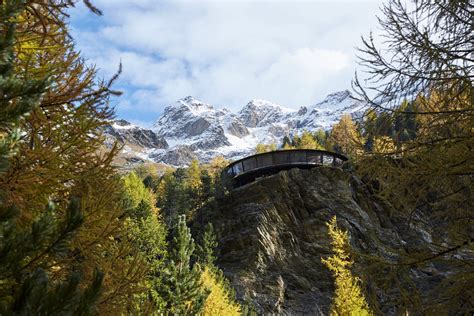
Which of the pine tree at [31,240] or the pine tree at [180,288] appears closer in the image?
the pine tree at [31,240]

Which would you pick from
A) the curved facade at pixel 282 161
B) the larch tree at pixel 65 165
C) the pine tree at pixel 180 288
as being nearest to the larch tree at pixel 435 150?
the larch tree at pixel 65 165

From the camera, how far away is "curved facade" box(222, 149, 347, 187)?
38188mm

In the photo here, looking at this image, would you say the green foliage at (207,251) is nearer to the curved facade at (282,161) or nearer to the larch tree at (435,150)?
the curved facade at (282,161)

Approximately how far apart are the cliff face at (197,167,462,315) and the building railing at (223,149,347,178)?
1.78 metres

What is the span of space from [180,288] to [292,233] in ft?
55.6

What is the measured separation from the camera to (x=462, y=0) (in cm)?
472

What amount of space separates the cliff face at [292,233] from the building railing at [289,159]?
178cm

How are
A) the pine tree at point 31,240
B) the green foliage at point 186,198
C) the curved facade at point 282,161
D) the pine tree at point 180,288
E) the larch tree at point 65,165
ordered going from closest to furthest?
1. the pine tree at point 31,240
2. the larch tree at point 65,165
3. the pine tree at point 180,288
4. the curved facade at point 282,161
5. the green foliage at point 186,198

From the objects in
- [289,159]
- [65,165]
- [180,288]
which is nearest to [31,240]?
[65,165]

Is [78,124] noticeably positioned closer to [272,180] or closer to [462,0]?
[462,0]

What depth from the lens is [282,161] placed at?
125 feet

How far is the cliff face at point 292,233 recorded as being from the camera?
2767 cm

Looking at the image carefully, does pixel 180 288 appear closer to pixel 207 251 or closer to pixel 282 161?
pixel 207 251

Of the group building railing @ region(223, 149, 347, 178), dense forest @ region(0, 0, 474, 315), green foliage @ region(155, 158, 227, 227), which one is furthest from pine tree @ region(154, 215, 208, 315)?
green foliage @ region(155, 158, 227, 227)
